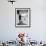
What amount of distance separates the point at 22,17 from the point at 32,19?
0.40m

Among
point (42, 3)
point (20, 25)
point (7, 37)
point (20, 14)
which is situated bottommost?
point (7, 37)

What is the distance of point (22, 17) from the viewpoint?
5.18 metres

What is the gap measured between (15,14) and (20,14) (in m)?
0.20

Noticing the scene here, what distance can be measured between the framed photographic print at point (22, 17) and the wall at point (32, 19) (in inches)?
4.6

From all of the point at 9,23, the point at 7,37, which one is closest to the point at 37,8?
the point at 9,23

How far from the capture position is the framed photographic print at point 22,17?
203 inches

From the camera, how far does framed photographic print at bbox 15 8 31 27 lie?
16.9ft

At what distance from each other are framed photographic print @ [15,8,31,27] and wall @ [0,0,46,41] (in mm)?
117

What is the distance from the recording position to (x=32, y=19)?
5.14m

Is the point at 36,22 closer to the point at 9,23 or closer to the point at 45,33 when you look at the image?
the point at 45,33

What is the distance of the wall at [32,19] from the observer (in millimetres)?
5137

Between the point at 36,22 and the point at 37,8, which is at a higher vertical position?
the point at 37,8

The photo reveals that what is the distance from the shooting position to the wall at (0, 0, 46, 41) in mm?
5137

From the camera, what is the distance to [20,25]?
5.20 m
